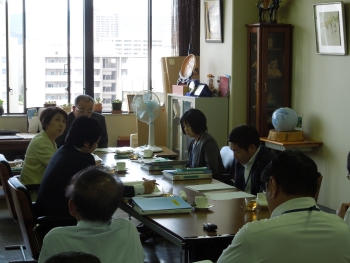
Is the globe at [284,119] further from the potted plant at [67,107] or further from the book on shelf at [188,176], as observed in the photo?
the potted plant at [67,107]

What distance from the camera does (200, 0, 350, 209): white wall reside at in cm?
552

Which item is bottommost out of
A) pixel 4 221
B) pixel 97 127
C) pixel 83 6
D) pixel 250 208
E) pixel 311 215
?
pixel 4 221

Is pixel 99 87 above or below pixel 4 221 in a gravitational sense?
above

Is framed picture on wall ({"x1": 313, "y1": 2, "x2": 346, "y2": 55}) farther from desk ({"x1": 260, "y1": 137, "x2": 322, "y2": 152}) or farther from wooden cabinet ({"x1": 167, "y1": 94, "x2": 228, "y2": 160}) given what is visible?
wooden cabinet ({"x1": 167, "y1": 94, "x2": 228, "y2": 160})

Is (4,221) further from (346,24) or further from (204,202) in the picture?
(346,24)

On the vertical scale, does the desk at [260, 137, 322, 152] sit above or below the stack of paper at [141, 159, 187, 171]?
above

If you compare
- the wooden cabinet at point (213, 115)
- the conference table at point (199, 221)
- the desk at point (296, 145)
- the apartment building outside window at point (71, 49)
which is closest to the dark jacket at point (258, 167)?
the conference table at point (199, 221)

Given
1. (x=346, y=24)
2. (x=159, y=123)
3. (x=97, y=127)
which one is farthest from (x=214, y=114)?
(x=97, y=127)

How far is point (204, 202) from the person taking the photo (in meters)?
3.19

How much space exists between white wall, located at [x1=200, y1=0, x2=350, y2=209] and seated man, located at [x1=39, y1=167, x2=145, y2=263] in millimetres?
3750

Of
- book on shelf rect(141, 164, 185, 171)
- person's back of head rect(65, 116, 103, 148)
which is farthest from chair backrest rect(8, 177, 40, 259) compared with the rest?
book on shelf rect(141, 164, 185, 171)

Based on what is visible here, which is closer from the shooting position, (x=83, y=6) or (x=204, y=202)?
(x=204, y=202)

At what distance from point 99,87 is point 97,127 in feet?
15.2

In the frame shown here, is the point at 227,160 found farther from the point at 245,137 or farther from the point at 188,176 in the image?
the point at 245,137
